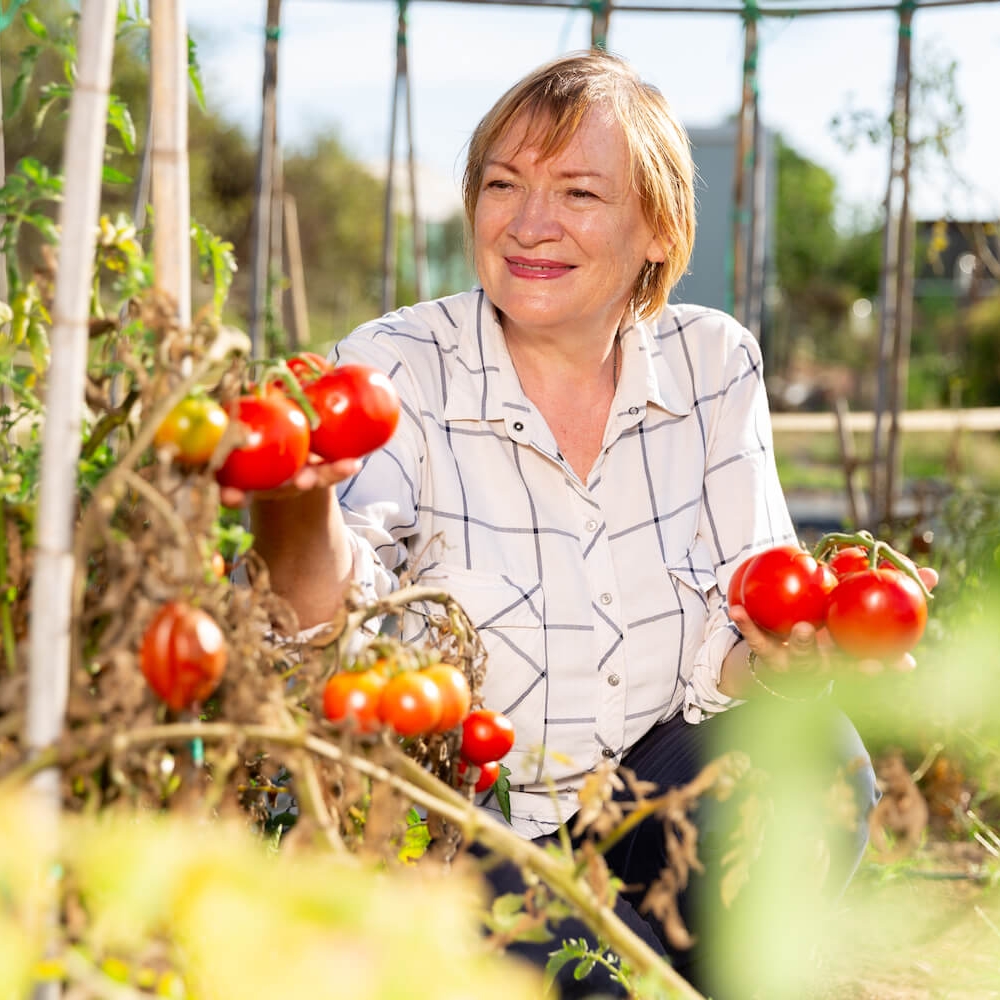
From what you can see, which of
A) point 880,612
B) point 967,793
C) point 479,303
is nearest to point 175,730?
point 880,612

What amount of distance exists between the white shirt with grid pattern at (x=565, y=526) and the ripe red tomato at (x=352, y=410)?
1.75 ft

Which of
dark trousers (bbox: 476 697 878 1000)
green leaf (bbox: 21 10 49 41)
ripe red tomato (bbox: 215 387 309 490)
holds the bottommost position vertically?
dark trousers (bbox: 476 697 878 1000)

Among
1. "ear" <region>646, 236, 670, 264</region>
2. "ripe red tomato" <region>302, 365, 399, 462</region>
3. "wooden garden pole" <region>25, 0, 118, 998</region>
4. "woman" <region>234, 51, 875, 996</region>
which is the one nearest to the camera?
"wooden garden pole" <region>25, 0, 118, 998</region>

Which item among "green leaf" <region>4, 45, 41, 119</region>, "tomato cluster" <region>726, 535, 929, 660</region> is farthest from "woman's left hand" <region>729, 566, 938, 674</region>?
"green leaf" <region>4, 45, 41, 119</region>

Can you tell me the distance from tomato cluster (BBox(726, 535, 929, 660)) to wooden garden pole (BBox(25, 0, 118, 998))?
773 millimetres

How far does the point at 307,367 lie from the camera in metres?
1.01

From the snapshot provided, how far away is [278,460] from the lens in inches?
36.1

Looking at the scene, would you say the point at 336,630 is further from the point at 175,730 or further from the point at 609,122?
the point at 609,122

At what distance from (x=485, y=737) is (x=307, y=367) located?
1.43ft

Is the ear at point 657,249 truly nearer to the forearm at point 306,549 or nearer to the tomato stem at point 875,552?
the tomato stem at point 875,552

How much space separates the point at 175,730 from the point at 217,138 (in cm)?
1525

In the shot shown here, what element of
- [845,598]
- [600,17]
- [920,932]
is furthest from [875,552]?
[600,17]

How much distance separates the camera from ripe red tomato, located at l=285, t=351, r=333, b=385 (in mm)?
1012

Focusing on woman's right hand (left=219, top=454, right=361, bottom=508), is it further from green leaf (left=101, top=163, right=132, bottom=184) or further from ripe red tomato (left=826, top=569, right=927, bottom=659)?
ripe red tomato (left=826, top=569, right=927, bottom=659)
